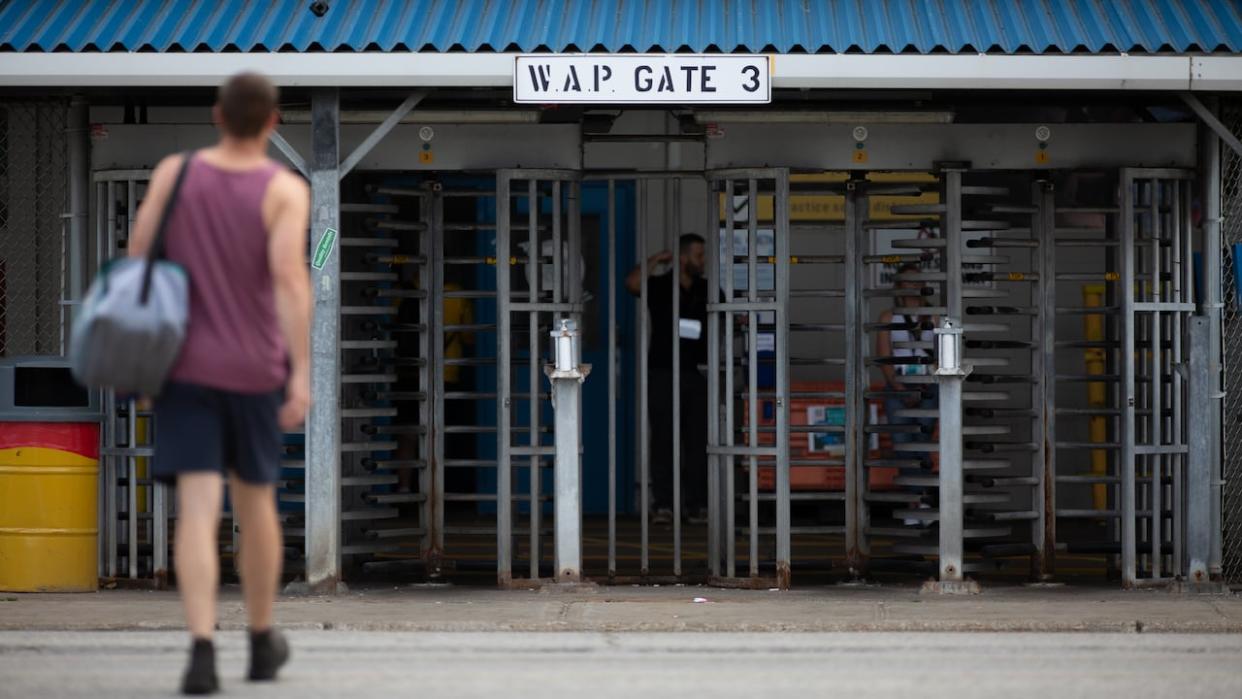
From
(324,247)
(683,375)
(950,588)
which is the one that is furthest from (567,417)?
(683,375)

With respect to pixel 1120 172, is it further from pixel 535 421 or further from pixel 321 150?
pixel 321 150

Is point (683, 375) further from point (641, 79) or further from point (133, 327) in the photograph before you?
point (133, 327)

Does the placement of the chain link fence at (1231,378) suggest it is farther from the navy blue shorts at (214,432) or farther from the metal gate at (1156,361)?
the navy blue shorts at (214,432)

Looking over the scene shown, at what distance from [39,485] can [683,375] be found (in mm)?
5388

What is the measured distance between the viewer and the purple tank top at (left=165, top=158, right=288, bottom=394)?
21.6 feet

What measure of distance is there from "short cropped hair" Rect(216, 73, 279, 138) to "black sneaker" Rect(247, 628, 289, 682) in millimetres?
1702

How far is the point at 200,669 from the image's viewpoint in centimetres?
662

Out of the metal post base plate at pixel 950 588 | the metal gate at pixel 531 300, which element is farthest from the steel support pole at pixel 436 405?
the metal post base plate at pixel 950 588

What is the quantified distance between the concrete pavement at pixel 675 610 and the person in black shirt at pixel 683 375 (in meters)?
2.99

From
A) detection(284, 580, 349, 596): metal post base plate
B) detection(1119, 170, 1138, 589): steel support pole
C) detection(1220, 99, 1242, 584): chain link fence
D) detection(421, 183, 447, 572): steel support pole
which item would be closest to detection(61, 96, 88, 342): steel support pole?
detection(421, 183, 447, 572): steel support pole

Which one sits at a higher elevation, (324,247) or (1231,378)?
(324,247)

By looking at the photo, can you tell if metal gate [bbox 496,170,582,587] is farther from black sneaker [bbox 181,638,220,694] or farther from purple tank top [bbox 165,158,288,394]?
black sneaker [bbox 181,638,220,694]

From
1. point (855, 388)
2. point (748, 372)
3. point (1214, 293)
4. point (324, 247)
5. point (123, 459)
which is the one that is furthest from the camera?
point (855, 388)

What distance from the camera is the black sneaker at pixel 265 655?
6912 millimetres
